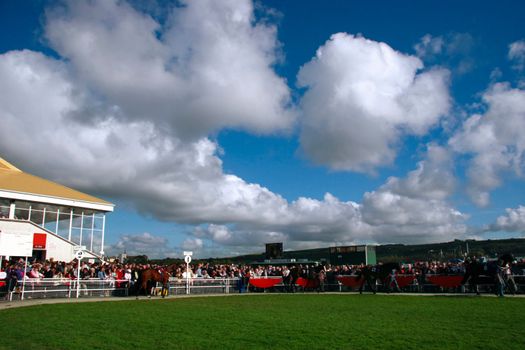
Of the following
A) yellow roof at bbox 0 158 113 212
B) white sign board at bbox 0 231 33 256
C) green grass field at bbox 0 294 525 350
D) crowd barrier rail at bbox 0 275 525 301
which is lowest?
green grass field at bbox 0 294 525 350

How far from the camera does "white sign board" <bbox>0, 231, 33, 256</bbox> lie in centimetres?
2328

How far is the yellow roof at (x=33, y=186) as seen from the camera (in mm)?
37312

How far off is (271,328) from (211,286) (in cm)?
1981

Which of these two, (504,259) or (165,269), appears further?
(165,269)

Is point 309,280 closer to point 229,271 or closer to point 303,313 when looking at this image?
point 229,271

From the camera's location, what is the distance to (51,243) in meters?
35.8

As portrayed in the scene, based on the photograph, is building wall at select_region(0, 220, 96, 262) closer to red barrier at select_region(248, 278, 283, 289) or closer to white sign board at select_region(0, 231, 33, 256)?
white sign board at select_region(0, 231, 33, 256)

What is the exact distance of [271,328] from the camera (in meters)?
11.2

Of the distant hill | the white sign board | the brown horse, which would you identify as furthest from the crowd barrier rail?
the distant hill

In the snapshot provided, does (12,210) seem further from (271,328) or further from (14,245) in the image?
(271,328)

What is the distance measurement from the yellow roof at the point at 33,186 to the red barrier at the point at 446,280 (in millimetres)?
28276

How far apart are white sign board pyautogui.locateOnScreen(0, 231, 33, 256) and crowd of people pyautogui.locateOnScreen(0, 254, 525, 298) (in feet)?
2.17

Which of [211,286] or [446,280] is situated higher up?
[446,280]

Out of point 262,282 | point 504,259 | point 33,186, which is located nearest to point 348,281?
point 262,282
